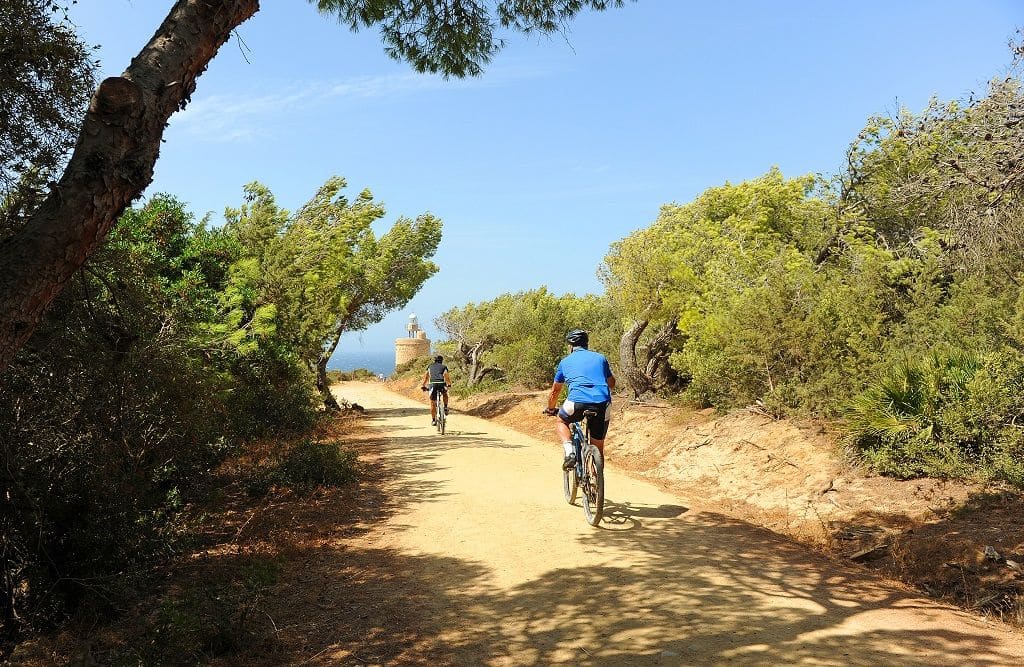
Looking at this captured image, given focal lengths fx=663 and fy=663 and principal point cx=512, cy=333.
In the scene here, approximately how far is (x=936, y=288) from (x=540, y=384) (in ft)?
69.0

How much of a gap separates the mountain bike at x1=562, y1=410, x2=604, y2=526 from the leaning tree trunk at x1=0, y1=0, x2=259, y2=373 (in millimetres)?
5613

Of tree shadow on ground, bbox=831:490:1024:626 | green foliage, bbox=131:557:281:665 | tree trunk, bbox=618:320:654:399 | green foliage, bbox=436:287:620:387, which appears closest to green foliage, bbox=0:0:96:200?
green foliage, bbox=131:557:281:665

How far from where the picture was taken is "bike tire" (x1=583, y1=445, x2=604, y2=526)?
7.87 meters

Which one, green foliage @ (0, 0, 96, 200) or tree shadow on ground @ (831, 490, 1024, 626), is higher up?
green foliage @ (0, 0, 96, 200)

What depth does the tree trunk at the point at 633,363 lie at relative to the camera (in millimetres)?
21000

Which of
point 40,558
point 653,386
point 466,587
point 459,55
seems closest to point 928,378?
point 466,587

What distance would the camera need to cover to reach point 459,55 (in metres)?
8.27

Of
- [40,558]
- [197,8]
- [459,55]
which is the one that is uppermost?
[459,55]

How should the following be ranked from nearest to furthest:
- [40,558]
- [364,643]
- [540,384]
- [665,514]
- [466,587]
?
[364,643] → [40,558] → [466,587] → [665,514] → [540,384]

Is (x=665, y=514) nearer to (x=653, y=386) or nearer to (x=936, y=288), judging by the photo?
(x=936, y=288)

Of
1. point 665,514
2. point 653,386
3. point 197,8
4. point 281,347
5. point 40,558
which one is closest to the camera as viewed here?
point 197,8

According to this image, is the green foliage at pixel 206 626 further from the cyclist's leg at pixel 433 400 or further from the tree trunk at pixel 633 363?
the tree trunk at pixel 633 363

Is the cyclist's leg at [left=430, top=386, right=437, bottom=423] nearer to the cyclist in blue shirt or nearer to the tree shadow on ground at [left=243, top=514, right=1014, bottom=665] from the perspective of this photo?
the cyclist in blue shirt

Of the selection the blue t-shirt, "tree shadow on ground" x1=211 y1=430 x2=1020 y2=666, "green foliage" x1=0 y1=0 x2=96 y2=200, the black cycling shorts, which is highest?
"green foliage" x1=0 y1=0 x2=96 y2=200
